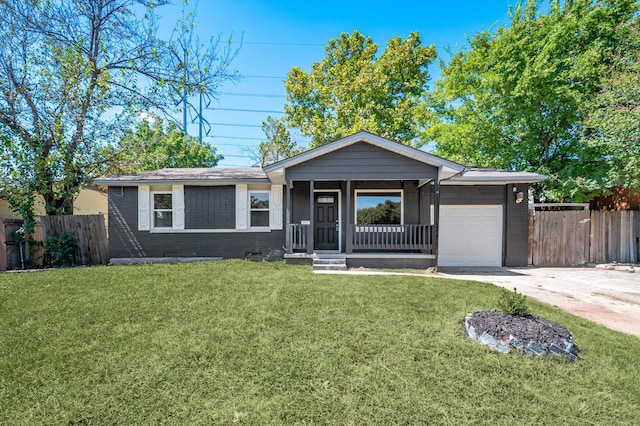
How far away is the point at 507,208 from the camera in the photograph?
8.91 meters

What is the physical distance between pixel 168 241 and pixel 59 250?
3093mm

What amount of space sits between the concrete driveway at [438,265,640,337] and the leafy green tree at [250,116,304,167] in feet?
52.8

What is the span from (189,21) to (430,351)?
12.4 metres

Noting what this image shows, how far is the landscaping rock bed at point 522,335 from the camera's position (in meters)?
2.99

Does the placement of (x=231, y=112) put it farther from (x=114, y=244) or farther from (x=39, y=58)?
→ (x=114, y=244)

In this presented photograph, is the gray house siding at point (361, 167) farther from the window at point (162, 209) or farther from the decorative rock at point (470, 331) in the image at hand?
the decorative rock at point (470, 331)

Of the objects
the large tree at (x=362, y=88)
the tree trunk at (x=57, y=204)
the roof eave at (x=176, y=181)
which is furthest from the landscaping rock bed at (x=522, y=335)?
the large tree at (x=362, y=88)

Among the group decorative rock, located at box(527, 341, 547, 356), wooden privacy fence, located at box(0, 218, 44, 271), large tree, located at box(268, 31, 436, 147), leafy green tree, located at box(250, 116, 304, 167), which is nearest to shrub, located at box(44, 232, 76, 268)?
wooden privacy fence, located at box(0, 218, 44, 271)

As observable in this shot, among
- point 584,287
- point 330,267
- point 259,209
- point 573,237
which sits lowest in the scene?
point 584,287

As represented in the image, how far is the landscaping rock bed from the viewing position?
2992mm

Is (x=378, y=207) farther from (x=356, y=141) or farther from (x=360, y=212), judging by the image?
(x=356, y=141)

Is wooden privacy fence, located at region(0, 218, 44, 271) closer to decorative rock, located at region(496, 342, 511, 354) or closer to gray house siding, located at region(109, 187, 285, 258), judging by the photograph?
gray house siding, located at region(109, 187, 285, 258)

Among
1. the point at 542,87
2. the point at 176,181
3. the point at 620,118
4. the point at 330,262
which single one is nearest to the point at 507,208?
the point at 620,118

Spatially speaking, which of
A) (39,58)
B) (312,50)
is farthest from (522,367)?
(312,50)
